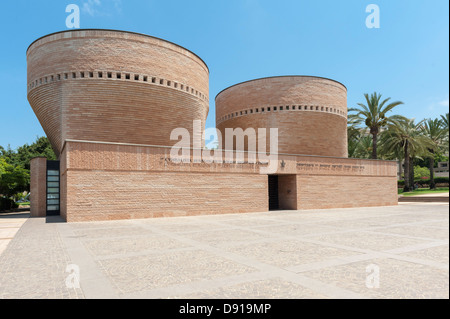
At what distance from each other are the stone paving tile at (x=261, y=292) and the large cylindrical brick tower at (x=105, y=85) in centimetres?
1404

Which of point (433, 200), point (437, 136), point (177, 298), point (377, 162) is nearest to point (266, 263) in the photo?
point (177, 298)

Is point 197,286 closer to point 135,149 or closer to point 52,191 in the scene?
point 135,149

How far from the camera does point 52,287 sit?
4.13 metres

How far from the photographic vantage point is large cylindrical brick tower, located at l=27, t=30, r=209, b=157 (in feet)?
52.7

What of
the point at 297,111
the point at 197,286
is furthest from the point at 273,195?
the point at 197,286

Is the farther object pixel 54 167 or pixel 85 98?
pixel 54 167

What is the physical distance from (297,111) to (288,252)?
60.0 feet

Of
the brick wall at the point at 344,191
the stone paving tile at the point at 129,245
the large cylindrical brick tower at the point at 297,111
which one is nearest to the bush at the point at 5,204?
the large cylindrical brick tower at the point at 297,111

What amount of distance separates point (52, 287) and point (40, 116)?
1721 cm

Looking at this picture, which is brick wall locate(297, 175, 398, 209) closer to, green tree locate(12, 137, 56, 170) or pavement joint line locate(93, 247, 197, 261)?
pavement joint line locate(93, 247, 197, 261)

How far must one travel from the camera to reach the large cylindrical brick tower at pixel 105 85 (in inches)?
633

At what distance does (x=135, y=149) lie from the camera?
558 inches

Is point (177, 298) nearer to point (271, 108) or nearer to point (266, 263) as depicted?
point (266, 263)

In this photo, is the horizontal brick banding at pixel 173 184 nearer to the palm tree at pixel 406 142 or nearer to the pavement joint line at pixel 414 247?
the pavement joint line at pixel 414 247
